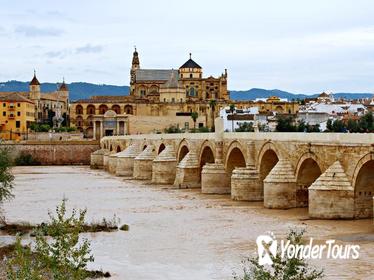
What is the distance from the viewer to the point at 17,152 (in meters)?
74.8

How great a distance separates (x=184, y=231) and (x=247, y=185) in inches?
342

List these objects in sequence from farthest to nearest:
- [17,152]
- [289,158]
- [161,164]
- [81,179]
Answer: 1. [17,152]
2. [81,179]
3. [161,164]
4. [289,158]

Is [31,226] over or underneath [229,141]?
underneath

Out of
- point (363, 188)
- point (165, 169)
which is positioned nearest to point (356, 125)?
point (165, 169)

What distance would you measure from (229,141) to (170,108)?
69825 millimetres

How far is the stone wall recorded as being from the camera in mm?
75750

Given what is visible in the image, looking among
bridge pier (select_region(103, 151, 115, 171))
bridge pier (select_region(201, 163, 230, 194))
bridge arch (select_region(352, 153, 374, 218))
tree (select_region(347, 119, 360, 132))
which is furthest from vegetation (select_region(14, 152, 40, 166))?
bridge arch (select_region(352, 153, 374, 218))

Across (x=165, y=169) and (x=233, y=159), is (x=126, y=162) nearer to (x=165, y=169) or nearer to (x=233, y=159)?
(x=165, y=169)

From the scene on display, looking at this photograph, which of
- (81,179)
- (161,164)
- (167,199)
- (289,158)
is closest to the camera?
(289,158)

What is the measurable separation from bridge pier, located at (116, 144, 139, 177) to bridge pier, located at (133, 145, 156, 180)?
440cm

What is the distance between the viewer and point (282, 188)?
28859 millimetres

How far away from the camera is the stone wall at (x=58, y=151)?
7575 centimetres

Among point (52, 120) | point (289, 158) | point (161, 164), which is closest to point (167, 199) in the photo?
point (289, 158)

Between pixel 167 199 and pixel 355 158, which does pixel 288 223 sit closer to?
pixel 355 158
